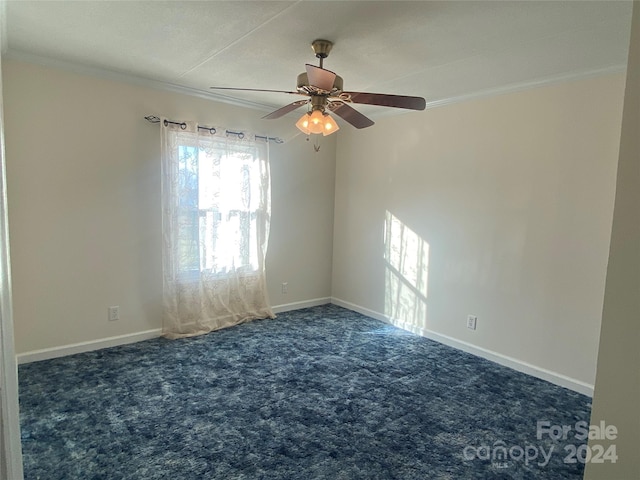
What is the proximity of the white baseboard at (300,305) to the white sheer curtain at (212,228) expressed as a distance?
29cm

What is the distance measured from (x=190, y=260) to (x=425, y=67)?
277 cm

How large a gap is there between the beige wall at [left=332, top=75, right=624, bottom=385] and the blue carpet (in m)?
0.46

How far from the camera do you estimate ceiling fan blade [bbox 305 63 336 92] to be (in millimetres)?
2083

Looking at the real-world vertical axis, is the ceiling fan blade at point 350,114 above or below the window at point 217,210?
above

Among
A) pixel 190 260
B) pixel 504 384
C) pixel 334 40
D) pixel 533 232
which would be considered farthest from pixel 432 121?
pixel 190 260

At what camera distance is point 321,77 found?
7.07ft

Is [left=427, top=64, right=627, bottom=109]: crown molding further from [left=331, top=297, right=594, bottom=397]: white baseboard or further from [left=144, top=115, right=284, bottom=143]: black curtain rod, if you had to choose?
[left=331, top=297, right=594, bottom=397]: white baseboard

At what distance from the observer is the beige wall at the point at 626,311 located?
2.38ft

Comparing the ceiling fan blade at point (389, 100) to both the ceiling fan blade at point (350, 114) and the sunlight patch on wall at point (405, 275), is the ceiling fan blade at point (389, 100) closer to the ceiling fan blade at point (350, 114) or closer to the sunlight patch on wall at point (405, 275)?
the ceiling fan blade at point (350, 114)

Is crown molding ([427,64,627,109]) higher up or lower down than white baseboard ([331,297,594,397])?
higher up

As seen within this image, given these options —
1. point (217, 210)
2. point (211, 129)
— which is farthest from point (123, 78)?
point (217, 210)

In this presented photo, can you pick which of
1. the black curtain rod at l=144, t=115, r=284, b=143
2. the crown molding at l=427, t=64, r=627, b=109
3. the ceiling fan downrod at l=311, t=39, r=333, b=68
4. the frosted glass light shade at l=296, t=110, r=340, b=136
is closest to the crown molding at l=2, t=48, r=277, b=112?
the black curtain rod at l=144, t=115, r=284, b=143

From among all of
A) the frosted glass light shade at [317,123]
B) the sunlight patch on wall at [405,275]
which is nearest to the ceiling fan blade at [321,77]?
the frosted glass light shade at [317,123]

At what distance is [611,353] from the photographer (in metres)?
0.76
